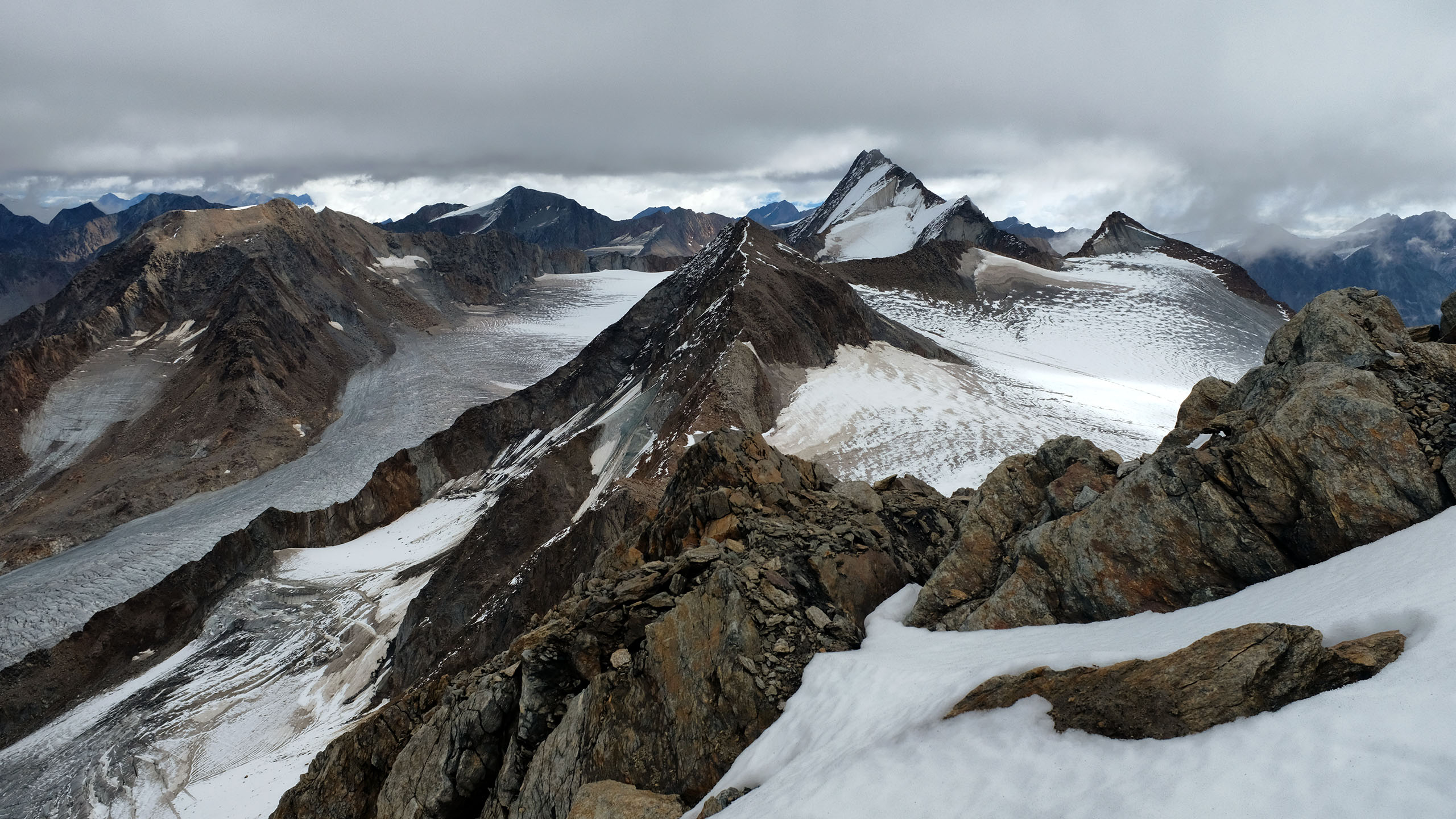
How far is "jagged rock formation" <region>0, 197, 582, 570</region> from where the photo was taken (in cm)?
5878

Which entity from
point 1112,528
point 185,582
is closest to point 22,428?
point 185,582

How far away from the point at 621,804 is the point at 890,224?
125 meters

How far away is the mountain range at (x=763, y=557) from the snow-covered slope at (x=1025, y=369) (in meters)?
0.36

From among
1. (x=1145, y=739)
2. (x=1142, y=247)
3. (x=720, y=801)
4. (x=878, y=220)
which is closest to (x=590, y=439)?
(x=720, y=801)

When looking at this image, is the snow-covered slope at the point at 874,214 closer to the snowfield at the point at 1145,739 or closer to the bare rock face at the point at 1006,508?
the bare rock face at the point at 1006,508

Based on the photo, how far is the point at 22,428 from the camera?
69000 mm

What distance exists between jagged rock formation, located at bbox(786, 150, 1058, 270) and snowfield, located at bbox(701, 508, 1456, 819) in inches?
3343

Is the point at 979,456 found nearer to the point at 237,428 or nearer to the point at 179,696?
the point at 179,696

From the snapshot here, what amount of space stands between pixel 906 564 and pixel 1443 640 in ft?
25.4

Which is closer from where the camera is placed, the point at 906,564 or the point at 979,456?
the point at 906,564

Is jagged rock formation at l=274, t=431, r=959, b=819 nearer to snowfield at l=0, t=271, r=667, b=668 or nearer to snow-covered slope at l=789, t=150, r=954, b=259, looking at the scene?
snowfield at l=0, t=271, r=667, b=668

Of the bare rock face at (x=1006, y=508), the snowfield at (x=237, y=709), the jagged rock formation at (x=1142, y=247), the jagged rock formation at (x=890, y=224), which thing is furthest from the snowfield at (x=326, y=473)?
the jagged rock formation at (x=1142, y=247)

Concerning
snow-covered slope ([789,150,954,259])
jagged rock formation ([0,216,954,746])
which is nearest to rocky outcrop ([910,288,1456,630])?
jagged rock formation ([0,216,954,746])

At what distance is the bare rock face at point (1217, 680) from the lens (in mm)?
5287
